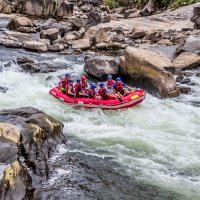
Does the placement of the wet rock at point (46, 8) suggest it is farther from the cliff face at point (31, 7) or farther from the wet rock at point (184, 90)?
the wet rock at point (184, 90)

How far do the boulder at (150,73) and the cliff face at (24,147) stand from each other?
6.09 meters

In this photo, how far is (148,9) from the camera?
3662cm

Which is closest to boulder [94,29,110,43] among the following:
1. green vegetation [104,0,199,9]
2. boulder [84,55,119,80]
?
boulder [84,55,119,80]

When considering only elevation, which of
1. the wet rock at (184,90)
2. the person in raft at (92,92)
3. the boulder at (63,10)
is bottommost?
the boulder at (63,10)

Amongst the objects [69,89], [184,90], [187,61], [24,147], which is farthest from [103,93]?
[187,61]

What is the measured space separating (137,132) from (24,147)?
13.9 feet

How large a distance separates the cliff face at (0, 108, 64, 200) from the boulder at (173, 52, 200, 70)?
9.98 meters

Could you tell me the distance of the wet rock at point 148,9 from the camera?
36281mm

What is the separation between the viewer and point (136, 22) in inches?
1262

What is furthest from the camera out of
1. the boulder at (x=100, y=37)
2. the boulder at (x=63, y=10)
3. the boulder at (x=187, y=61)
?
the boulder at (x=63, y=10)

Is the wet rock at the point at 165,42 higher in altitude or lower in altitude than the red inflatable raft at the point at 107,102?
lower

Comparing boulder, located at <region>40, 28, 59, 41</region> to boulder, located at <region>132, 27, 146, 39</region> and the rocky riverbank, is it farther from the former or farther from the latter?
boulder, located at <region>132, 27, 146, 39</region>

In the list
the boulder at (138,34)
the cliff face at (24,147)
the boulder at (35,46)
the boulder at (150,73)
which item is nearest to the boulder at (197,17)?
the boulder at (138,34)

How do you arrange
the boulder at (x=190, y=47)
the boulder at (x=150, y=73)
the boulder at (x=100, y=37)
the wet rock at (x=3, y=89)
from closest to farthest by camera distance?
1. the wet rock at (x=3, y=89)
2. the boulder at (x=150, y=73)
3. the boulder at (x=190, y=47)
4. the boulder at (x=100, y=37)
